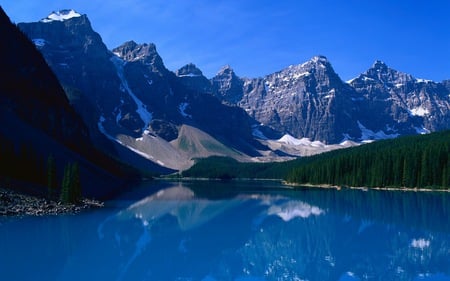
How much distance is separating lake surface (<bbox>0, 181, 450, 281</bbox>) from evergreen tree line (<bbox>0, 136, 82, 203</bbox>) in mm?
7136

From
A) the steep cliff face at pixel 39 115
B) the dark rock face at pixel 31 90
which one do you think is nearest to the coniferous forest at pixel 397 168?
the steep cliff face at pixel 39 115

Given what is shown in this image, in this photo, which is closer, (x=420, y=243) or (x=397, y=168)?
(x=420, y=243)

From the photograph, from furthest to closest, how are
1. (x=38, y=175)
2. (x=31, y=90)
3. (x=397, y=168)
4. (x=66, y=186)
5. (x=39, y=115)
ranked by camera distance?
(x=31, y=90), (x=39, y=115), (x=397, y=168), (x=38, y=175), (x=66, y=186)

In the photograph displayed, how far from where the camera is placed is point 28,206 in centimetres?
5569

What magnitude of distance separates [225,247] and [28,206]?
102 feet

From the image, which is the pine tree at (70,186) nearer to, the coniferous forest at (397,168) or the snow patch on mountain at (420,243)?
the snow patch on mountain at (420,243)

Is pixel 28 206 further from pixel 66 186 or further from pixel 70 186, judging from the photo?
pixel 70 186

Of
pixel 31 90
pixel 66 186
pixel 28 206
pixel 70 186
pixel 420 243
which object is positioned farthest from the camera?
pixel 31 90

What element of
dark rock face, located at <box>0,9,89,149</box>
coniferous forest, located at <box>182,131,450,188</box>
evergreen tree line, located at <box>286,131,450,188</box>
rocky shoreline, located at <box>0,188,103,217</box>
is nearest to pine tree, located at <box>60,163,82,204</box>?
rocky shoreline, located at <box>0,188,103,217</box>

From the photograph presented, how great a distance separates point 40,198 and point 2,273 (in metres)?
39.7

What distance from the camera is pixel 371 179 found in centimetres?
13675

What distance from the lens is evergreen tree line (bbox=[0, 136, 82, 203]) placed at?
208 feet

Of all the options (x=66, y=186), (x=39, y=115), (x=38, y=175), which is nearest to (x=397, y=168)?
(x=38, y=175)

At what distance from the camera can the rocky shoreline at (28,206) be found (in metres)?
53.0
